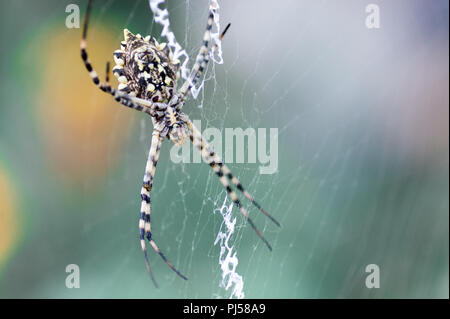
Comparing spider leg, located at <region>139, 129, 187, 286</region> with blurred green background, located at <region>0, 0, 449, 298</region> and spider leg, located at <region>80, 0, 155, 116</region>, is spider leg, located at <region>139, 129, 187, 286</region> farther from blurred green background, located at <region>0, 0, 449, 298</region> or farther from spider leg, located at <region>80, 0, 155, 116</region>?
blurred green background, located at <region>0, 0, 449, 298</region>

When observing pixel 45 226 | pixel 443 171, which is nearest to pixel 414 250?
pixel 443 171

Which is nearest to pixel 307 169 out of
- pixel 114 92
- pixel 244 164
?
pixel 244 164

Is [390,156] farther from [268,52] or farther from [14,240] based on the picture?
[14,240]

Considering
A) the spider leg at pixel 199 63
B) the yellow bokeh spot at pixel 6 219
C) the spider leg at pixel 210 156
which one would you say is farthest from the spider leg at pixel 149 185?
the yellow bokeh spot at pixel 6 219

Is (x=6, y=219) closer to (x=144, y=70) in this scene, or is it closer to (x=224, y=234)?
(x=224, y=234)

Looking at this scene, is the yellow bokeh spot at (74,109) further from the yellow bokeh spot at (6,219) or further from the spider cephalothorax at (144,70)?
the spider cephalothorax at (144,70)
